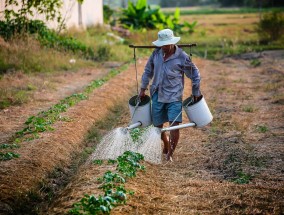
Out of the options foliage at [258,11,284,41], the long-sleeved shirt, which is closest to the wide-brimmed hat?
the long-sleeved shirt

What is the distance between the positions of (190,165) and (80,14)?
17.1 meters

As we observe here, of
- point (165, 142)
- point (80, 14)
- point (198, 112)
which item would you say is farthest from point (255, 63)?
point (198, 112)

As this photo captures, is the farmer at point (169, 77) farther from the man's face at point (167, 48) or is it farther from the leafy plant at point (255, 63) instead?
the leafy plant at point (255, 63)

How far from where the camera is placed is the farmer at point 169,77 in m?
6.61

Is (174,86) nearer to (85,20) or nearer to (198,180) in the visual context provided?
(198,180)

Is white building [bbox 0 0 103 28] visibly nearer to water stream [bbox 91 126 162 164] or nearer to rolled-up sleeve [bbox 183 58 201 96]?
water stream [bbox 91 126 162 164]

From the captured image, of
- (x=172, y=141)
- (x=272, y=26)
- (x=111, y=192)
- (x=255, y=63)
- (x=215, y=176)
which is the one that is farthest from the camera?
(x=272, y=26)

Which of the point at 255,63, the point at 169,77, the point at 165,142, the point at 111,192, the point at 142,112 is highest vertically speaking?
the point at 169,77

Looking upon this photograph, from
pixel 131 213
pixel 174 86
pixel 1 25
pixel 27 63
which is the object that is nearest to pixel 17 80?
pixel 27 63

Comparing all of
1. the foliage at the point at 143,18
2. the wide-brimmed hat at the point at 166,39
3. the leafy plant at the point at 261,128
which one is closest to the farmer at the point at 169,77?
the wide-brimmed hat at the point at 166,39

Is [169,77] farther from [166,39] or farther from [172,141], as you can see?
[172,141]

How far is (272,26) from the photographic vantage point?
78.8ft

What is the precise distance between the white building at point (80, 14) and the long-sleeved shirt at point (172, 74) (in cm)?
1120

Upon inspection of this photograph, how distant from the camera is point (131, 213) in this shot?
4844 millimetres
